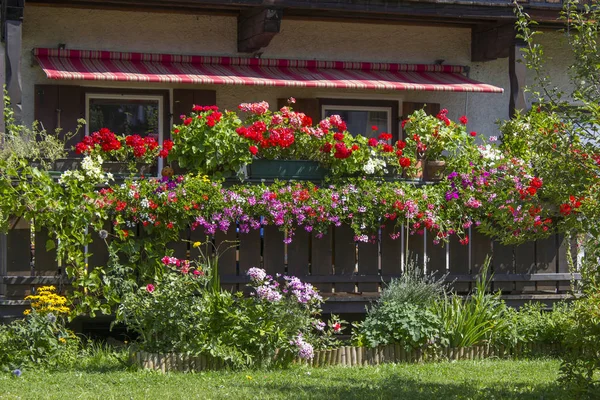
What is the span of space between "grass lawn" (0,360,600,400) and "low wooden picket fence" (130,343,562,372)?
15 centimetres

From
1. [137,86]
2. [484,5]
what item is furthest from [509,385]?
[137,86]

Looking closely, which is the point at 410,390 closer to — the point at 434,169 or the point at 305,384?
the point at 305,384

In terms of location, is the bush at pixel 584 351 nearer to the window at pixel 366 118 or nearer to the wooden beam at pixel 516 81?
the wooden beam at pixel 516 81

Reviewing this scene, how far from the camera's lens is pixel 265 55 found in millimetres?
11594

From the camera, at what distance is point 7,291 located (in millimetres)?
7543

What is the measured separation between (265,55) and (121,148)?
149 inches

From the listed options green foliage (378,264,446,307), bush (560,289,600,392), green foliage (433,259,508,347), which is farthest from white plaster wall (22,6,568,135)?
bush (560,289,600,392)

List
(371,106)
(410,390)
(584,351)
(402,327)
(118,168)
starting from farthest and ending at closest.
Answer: (371,106) → (118,168) → (402,327) → (410,390) → (584,351)

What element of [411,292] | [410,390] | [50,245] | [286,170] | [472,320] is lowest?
[410,390]

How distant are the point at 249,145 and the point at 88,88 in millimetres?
3612

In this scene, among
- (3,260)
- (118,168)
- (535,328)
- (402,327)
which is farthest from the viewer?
(118,168)

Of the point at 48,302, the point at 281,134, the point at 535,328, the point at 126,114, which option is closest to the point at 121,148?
the point at 281,134

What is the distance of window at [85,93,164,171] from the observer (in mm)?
11141

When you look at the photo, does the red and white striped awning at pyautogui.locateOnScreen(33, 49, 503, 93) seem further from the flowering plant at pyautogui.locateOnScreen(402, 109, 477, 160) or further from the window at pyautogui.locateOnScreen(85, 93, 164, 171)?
the flowering plant at pyautogui.locateOnScreen(402, 109, 477, 160)
